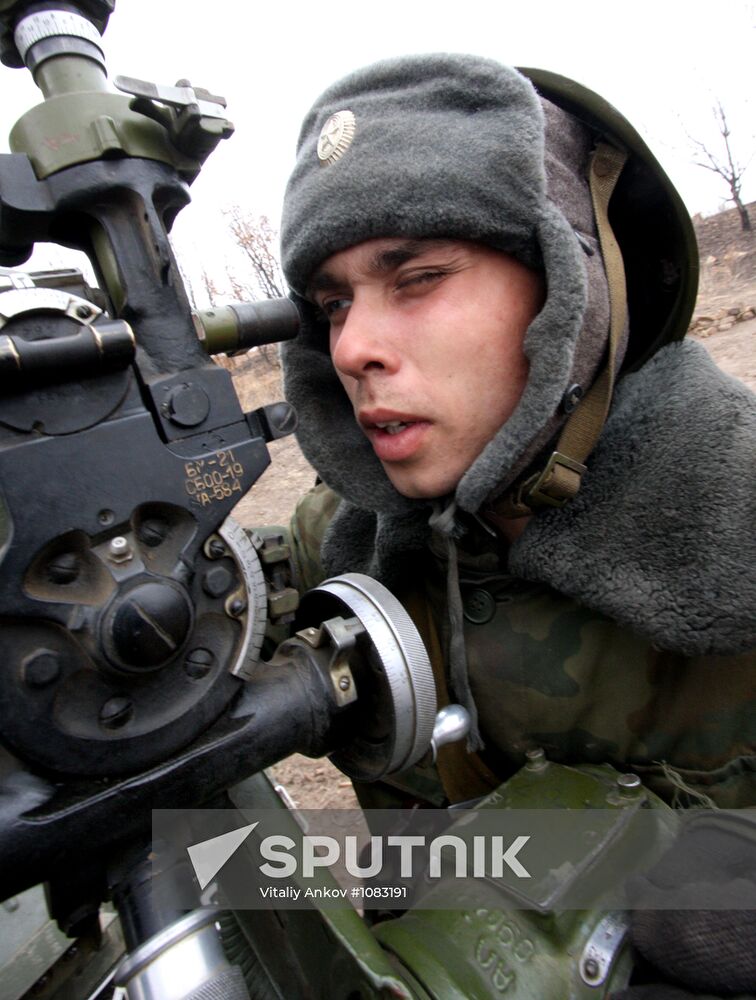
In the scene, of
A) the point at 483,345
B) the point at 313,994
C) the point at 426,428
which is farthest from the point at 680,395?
the point at 313,994

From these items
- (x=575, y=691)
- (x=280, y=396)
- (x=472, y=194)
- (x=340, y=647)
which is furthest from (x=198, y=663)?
(x=280, y=396)

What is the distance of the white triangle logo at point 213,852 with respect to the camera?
114 cm

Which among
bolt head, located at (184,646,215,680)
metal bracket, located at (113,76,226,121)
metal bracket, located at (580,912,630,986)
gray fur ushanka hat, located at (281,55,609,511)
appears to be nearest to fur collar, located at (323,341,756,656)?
gray fur ushanka hat, located at (281,55,609,511)

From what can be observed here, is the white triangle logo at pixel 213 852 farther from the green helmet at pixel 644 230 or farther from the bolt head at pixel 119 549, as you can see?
the green helmet at pixel 644 230

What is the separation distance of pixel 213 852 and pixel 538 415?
1106 millimetres

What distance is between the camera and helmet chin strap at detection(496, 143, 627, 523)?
1.52 m

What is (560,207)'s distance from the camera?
5.22 ft

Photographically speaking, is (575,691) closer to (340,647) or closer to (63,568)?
(340,647)

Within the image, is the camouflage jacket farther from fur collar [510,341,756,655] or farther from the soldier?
fur collar [510,341,756,655]

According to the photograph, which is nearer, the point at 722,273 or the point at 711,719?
the point at 711,719

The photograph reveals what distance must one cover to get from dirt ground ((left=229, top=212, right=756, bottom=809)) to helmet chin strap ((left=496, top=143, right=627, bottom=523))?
9.07ft

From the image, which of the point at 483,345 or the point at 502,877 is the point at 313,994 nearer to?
the point at 502,877

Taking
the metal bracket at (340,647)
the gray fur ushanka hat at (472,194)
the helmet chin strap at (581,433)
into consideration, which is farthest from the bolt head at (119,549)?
the helmet chin strap at (581,433)

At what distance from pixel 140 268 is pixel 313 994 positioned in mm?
1262
